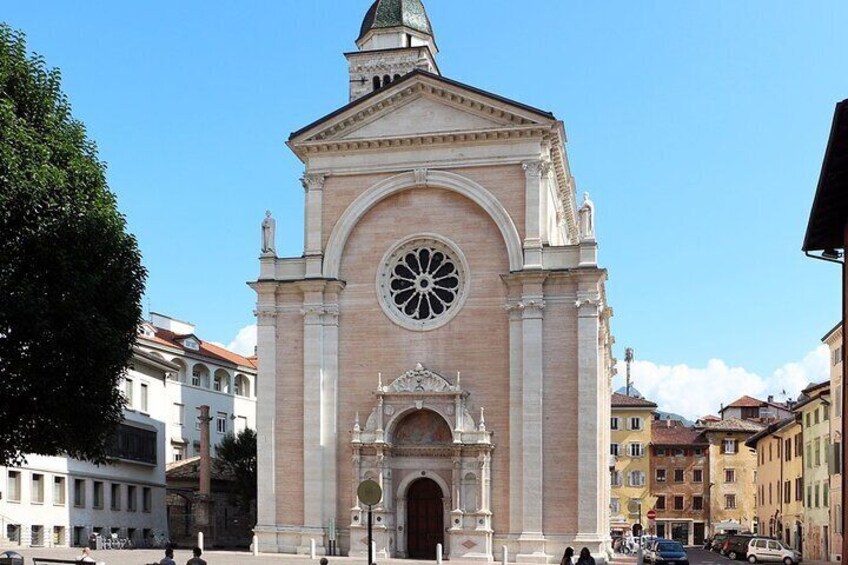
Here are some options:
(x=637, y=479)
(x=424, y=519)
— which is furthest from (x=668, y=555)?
(x=637, y=479)

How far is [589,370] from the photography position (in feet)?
138

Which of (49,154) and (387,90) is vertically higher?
(387,90)

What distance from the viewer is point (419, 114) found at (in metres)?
45.4

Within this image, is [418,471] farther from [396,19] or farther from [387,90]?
[396,19]

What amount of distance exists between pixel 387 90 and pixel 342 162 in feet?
11.2

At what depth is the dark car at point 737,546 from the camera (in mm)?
61031

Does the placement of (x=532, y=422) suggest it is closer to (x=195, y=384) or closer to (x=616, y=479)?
(x=195, y=384)

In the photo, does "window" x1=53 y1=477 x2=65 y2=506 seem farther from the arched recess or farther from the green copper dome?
the green copper dome

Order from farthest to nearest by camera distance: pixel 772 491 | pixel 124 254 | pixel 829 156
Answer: pixel 772 491 < pixel 124 254 < pixel 829 156

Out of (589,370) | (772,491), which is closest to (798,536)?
(772,491)

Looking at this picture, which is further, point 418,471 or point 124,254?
point 418,471

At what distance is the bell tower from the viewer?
61781 millimetres

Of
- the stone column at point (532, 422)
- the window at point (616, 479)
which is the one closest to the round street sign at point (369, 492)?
the stone column at point (532, 422)

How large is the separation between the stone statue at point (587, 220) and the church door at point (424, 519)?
11.1 m
